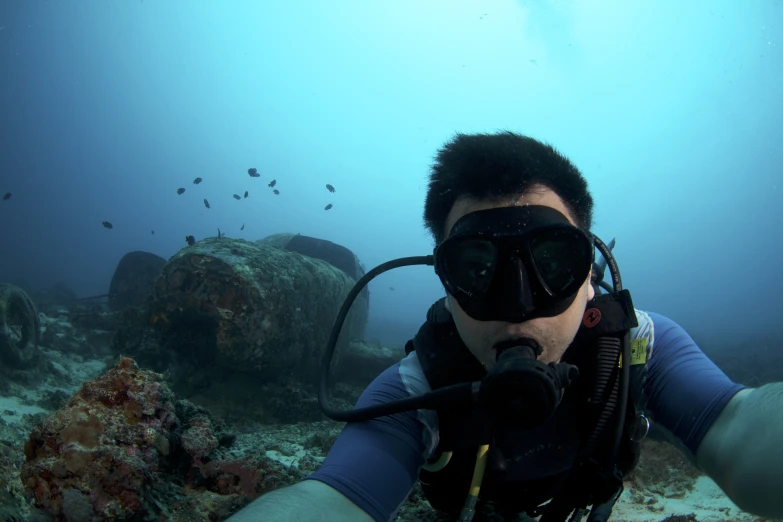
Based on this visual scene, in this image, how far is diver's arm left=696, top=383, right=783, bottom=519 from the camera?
1.45 meters

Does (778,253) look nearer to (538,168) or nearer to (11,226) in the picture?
(538,168)

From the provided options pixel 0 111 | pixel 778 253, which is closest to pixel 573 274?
pixel 0 111

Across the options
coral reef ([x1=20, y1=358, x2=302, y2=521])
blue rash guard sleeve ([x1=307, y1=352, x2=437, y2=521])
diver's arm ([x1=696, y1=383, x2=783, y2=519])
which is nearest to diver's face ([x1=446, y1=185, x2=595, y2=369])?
blue rash guard sleeve ([x1=307, y1=352, x2=437, y2=521])

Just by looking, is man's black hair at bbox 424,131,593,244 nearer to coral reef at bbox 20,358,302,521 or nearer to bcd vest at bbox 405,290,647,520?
bcd vest at bbox 405,290,647,520

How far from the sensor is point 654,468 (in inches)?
201

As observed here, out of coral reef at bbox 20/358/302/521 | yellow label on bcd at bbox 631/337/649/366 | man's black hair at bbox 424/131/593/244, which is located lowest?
coral reef at bbox 20/358/302/521

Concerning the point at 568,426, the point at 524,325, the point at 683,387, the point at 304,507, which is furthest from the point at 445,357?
the point at 683,387

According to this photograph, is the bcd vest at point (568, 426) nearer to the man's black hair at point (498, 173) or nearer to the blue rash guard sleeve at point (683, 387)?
the blue rash guard sleeve at point (683, 387)

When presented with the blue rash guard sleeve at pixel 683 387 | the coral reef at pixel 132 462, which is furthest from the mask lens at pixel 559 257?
the coral reef at pixel 132 462

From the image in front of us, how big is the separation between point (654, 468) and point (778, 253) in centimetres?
16590

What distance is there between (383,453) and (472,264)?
3.68 ft

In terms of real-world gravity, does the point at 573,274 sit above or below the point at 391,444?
above

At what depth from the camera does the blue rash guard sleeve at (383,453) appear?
5.66 feet

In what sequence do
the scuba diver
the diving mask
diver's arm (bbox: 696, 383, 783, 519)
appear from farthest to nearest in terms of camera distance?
the diving mask → the scuba diver → diver's arm (bbox: 696, 383, 783, 519)
